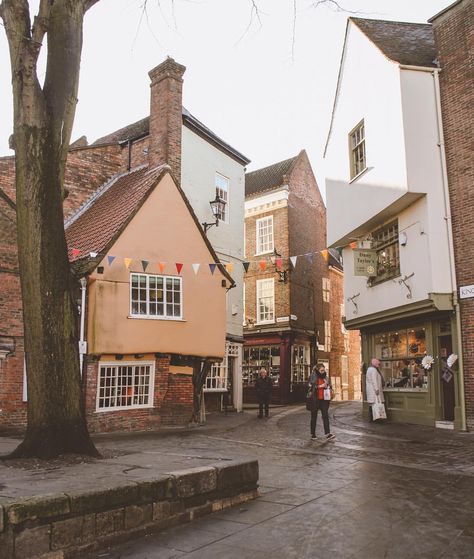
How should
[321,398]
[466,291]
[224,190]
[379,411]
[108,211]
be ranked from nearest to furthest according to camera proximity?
[321,398] < [466,291] < [379,411] < [108,211] < [224,190]

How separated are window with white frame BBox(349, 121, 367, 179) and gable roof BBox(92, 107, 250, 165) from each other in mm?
5501

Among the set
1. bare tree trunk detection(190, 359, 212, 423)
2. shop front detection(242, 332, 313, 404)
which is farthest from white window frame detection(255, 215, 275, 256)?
bare tree trunk detection(190, 359, 212, 423)

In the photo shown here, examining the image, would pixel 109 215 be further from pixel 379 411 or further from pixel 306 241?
pixel 306 241

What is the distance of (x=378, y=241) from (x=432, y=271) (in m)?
3.39

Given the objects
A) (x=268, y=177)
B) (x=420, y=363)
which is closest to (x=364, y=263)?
(x=420, y=363)

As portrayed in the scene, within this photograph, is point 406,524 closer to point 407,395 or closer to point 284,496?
point 284,496

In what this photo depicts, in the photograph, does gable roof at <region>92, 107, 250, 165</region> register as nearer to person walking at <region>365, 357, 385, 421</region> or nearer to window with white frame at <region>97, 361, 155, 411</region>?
window with white frame at <region>97, 361, 155, 411</region>

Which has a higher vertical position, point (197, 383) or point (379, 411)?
point (197, 383)

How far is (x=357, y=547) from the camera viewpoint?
4.61m

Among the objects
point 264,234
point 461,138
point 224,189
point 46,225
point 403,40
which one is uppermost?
point 403,40

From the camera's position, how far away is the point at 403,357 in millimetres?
16406

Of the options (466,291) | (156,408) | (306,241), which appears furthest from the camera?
(306,241)

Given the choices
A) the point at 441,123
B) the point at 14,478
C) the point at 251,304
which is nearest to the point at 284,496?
the point at 14,478

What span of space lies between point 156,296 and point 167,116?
623cm
